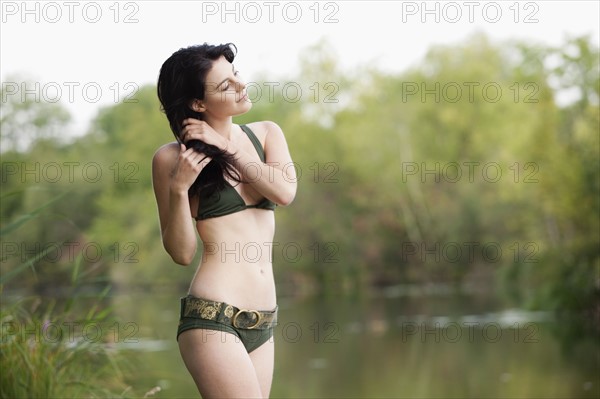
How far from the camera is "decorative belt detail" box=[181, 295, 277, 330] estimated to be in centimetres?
359

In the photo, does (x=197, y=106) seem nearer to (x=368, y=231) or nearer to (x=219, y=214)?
(x=219, y=214)

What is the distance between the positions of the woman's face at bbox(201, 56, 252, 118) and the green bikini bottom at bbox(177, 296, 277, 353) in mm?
671

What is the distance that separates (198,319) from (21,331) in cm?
206

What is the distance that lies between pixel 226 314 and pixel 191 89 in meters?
0.81

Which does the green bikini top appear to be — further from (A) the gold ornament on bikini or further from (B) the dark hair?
(A) the gold ornament on bikini

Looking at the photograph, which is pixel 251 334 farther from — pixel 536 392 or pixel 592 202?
pixel 592 202

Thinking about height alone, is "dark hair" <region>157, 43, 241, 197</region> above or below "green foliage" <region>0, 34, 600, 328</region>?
above

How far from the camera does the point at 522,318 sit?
1686 cm

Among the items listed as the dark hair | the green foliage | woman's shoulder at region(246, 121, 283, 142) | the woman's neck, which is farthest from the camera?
the green foliage

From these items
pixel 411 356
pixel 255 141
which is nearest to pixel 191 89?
pixel 255 141

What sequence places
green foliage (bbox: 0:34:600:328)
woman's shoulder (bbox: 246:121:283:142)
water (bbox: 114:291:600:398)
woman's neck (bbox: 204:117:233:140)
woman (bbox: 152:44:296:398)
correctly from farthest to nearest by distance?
1. green foliage (bbox: 0:34:600:328)
2. water (bbox: 114:291:600:398)
3. woman's shoulder (bbox: 246:121:283:142)
4. woman's neck (bbox: 204:117:233:140)
5. woman (bbox: 152:44:296:398)

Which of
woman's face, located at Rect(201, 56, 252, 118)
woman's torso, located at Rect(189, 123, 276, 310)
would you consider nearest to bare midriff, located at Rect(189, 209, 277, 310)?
woman's torso, located at Rect(189, 123, 276, 310)

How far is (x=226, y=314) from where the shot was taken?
3.59m

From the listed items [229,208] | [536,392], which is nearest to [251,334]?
[229,208]
